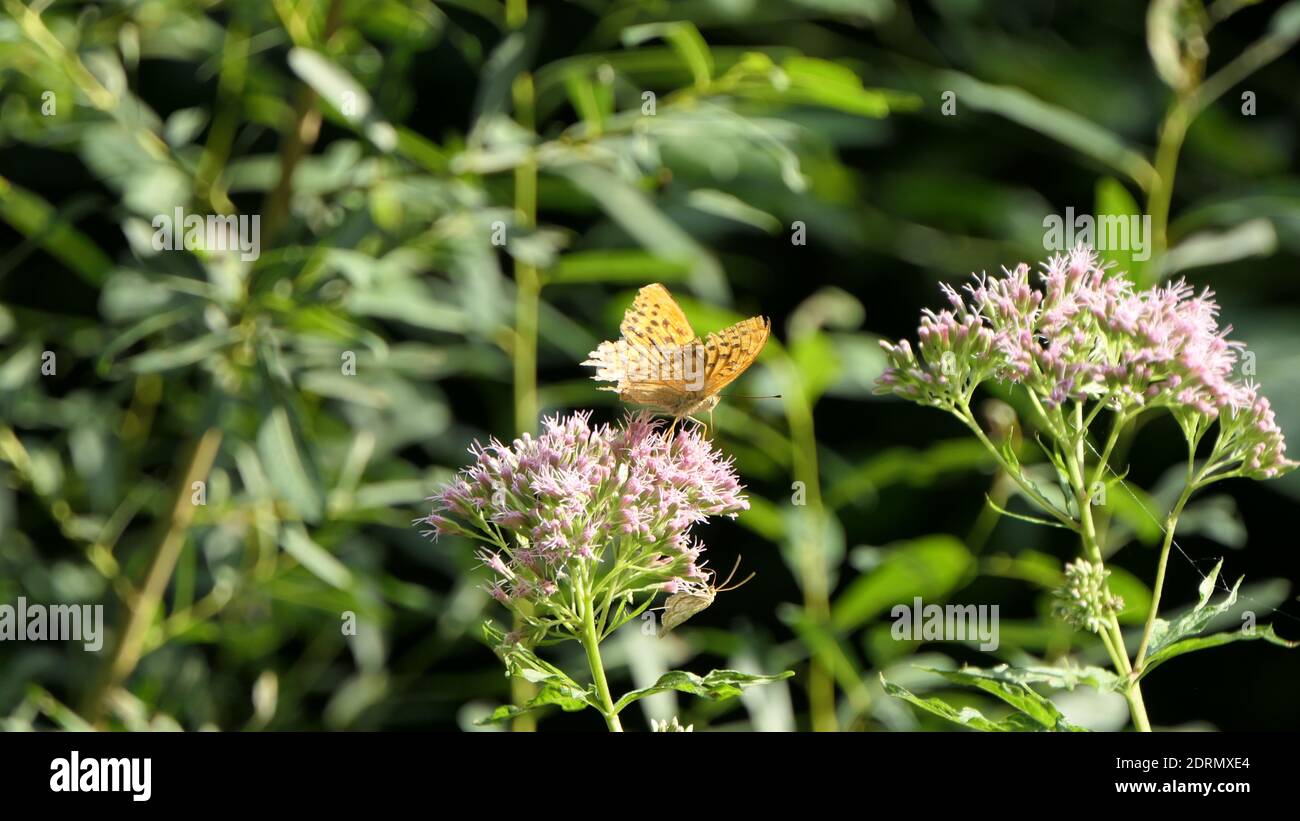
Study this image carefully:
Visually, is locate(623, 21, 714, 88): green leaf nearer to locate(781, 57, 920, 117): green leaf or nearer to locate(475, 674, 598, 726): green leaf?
locate(781, 57, 920, 117): green leaf

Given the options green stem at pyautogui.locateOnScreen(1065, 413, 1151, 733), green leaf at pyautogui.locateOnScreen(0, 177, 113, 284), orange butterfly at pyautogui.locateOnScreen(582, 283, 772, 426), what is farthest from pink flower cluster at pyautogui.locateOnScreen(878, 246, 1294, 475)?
green leaf at pyautogui.locateOnScreen(0, 177, 113, 284)

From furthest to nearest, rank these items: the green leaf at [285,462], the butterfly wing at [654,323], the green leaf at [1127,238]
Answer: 1. the green leaf at [285,462]
2. the green leaf at [1127,238]
3. the butterfly wing at [654,323]

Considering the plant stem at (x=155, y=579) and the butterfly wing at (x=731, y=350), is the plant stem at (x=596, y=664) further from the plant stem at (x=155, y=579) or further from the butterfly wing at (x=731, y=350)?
the plant stem at (x=155, y=579)

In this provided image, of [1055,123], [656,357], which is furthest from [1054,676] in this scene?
[1055,123]

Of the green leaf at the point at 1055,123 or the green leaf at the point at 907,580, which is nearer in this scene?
the green leaf at the point at 907,580

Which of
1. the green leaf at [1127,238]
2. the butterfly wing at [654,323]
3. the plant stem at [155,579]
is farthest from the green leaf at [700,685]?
the plant stem at [155,579]


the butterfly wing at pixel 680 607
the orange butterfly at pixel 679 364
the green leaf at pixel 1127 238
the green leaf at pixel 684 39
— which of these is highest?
the green leaf at pixel 684 39
